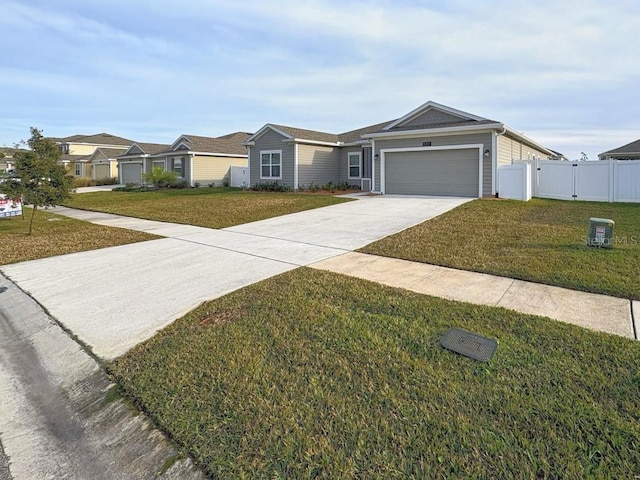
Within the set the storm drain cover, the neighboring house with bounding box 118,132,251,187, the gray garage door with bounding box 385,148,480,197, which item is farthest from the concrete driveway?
the neighboring house with bounding box 118,132,251,187

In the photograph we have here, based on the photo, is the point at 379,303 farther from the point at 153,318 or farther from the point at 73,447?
the point at 73,447

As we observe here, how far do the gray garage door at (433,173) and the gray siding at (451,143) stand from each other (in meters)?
0.35

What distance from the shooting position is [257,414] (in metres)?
2.85

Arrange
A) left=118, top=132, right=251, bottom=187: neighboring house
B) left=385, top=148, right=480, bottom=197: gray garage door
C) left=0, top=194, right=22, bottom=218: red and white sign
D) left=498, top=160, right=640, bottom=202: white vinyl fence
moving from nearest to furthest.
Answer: left=0, top=194, right=22, bottom=218: red and white sign → left=498, top=160, right=640, bottom=202: white vinyl fence → left=385, top=148, right=480, bottom=197: gray garage door → left=118, top=132, right=251, bottom=187: neighboring house

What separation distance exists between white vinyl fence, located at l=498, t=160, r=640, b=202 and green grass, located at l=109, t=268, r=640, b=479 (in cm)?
1445

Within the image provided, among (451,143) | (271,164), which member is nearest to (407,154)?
(451,143)

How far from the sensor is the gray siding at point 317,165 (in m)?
23.0

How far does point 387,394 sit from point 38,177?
1170cm

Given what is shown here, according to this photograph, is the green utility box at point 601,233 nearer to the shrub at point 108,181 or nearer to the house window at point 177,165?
the house window at point 177,165

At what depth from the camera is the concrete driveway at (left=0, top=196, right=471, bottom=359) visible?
4852 millimetres

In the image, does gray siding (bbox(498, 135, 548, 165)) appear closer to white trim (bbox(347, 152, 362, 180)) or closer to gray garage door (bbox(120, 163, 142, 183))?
white trim (bbox(347, 152, 362, 180))

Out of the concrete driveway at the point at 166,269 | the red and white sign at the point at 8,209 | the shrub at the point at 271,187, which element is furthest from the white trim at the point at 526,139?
the red and white sign at the point at 8,209

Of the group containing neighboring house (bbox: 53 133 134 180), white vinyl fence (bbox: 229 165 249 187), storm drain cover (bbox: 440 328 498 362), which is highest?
neighboring house (bbox: 53 133 134 180)

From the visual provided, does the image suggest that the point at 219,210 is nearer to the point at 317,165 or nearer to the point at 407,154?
the point at 407,154
